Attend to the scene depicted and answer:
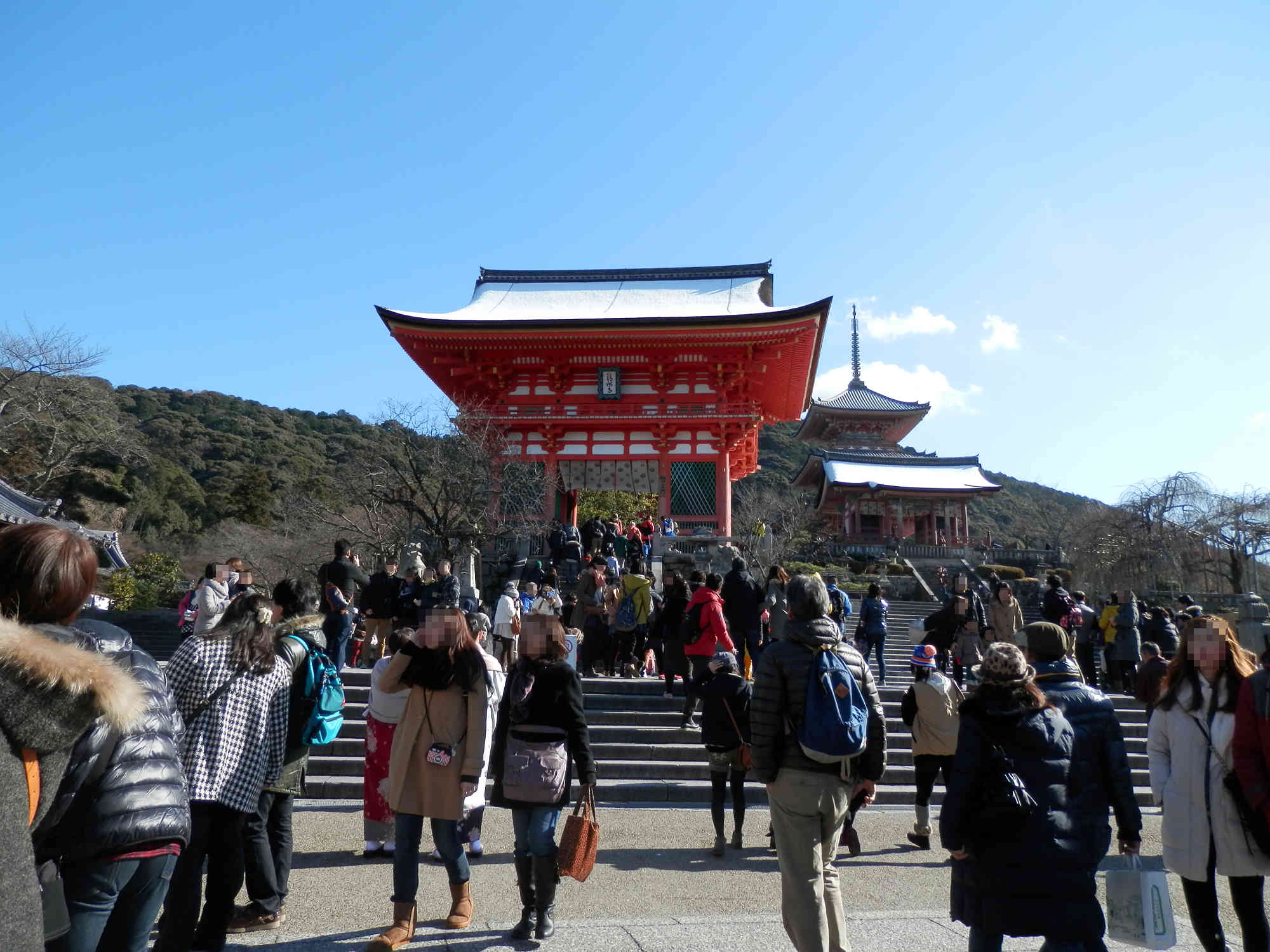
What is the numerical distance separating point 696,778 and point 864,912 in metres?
3.48

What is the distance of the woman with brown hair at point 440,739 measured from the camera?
403 cm

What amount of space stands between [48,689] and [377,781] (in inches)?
159

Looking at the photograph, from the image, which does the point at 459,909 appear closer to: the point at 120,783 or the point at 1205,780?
the point at 120,783

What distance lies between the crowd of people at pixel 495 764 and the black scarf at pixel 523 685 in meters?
0.01

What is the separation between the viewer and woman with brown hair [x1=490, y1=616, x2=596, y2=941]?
13.2 feet

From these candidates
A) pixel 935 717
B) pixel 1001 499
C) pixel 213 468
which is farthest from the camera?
pixel 1001 499

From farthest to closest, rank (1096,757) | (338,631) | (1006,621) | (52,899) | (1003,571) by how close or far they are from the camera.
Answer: (1003,571) < (1006,621) < (338,631) < (1096,757) < (52,899)

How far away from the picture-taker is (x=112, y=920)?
2.43m

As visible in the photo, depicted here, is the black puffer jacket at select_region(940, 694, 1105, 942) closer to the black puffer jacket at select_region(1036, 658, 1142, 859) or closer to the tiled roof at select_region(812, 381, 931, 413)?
the black puffer jacket at select_region(1036, 658, 1142, 859)

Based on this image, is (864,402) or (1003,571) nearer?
(1003,571)

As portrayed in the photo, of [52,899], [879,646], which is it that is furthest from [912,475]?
[52,899]

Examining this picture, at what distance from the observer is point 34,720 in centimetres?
172

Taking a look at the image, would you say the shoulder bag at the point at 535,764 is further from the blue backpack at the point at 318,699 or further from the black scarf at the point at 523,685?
the blue backpack at the point at 318,699

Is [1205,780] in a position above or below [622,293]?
below
